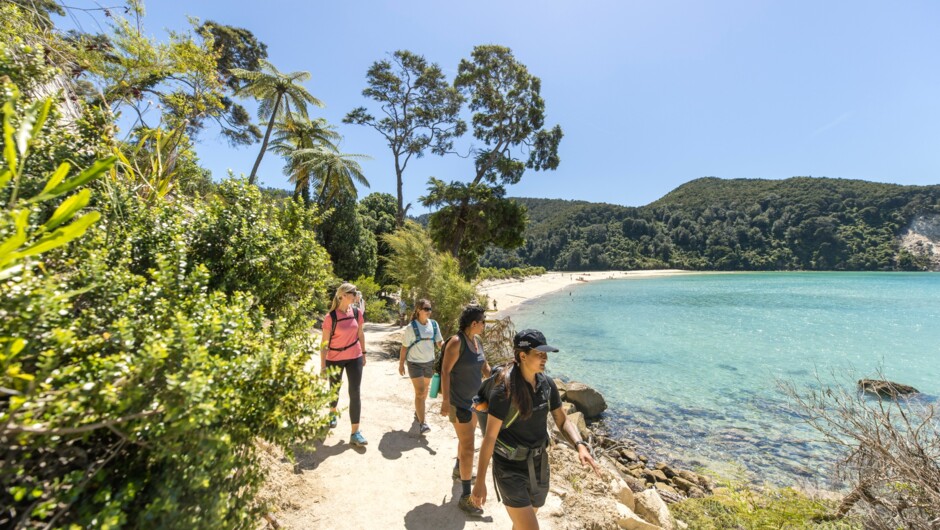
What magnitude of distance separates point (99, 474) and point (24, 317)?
2.08ft

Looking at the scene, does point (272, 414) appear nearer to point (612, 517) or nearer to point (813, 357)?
point (612, 517)

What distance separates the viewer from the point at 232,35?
21312 mm

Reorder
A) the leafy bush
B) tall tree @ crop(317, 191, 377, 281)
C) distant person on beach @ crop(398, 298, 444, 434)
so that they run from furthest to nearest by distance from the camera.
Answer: tall tree @ crop(317, 191, 377, 281)
distant person on beach @ crop(398, 298, 444, 434)
the leafy bush

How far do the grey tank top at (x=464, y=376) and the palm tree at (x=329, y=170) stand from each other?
1802 centimetres

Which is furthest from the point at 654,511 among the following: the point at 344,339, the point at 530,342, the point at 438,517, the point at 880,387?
the point at 880,387

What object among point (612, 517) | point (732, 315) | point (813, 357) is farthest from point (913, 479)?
point (732, 315)

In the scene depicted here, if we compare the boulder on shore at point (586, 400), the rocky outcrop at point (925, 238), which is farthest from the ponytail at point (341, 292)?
the rocky outcrop at point (925, 238)

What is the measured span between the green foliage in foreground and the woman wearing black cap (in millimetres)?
3734

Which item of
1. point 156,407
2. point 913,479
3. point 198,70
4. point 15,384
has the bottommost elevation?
point 913,479

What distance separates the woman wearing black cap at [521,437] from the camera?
277 centimetres

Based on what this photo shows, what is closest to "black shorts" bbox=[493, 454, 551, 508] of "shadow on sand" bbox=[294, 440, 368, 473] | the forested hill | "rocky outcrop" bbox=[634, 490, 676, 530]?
"shadow on sand" bbox=[294, 440, 368, 473]

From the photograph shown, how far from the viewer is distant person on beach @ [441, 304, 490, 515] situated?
12.6 feet

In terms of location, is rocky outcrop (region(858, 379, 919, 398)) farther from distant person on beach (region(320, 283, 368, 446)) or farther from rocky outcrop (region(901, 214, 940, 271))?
rocky outcrop (region(901, 214, 940, 271))

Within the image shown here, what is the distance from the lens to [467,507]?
372 cm
